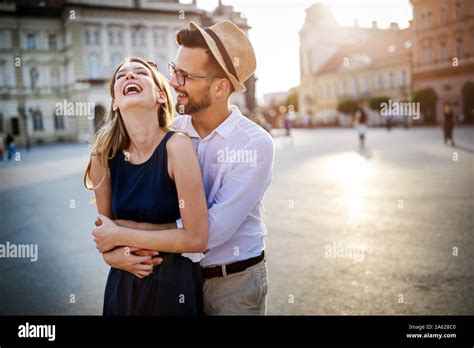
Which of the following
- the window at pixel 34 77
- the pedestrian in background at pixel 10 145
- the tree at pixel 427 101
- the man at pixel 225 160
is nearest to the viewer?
the man at pixel 225 160

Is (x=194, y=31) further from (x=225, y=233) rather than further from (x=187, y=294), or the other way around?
(x=187, y=294)

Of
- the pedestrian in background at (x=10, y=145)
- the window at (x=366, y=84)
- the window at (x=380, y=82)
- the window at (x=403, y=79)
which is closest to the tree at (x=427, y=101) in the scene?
the pedestrian in background at (x=10, y=145)

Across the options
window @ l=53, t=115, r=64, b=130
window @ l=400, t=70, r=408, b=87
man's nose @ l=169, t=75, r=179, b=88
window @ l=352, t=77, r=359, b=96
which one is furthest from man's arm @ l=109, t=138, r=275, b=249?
window @ l=352, t=77, r=359, b=96

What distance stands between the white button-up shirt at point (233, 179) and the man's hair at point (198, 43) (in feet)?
0.62

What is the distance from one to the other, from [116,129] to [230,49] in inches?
23.2

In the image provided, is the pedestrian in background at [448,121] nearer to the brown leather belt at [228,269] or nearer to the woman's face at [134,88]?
the brown leather belt at [228,269]

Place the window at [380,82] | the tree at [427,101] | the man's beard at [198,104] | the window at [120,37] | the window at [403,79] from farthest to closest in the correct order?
1. the window at [380,82]
2. the window at [403,79]
3. the tree at [427,101]
4. the window at [120,37]
5. the man's beard at [198,104]

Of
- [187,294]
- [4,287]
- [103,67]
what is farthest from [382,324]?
[103,67]

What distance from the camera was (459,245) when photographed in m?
4.58

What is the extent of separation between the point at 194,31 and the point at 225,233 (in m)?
0.85

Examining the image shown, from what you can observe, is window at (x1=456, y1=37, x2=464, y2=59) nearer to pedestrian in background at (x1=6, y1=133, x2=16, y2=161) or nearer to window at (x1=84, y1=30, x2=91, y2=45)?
window at (x1=84, y1=30, x2=91, y2=45)

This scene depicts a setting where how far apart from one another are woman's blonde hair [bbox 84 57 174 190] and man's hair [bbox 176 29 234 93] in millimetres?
181

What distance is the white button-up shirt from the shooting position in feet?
5.90

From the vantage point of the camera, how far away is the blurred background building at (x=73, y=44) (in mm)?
3887
